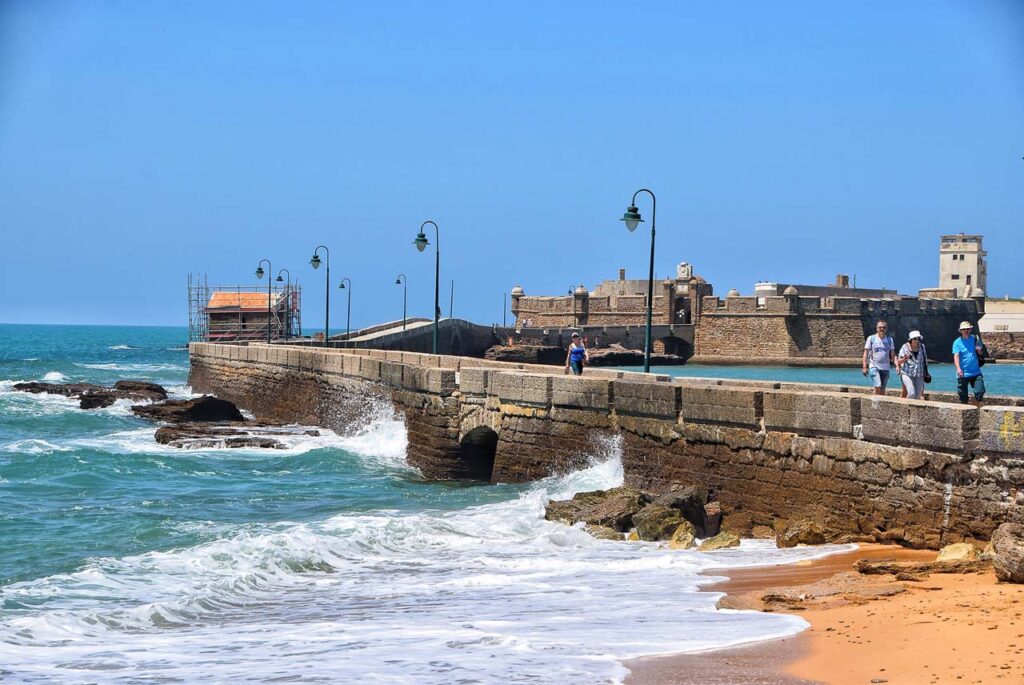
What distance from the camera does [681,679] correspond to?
24.4 ft

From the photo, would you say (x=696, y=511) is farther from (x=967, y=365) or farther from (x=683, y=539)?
(x=967, y=365)

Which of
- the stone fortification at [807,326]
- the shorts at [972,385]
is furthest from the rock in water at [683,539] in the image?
the stone fortification at [807,326]

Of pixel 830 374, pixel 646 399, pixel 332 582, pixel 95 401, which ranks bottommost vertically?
pixel 332 582

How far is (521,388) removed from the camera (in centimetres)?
1802

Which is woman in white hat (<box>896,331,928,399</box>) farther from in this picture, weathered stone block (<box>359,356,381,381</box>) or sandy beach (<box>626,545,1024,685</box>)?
weathered stone block (<box>359,356,381,381</box>)

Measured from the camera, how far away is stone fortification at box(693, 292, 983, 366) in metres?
72.6

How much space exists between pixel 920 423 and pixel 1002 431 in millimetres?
930

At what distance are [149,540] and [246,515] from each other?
2329mm

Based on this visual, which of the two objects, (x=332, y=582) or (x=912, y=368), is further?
(x=912, y=368)

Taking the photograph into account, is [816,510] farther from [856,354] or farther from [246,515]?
[856,354]

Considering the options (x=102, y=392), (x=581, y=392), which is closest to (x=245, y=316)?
(x=102, y=392)

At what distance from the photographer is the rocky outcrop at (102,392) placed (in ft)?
124

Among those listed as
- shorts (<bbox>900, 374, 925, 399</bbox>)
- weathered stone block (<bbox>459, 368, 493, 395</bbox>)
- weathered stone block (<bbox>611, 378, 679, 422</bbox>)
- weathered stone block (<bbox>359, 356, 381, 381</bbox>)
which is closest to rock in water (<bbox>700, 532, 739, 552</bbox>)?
weathered stone block (<bbox>611, 378, 679, 422</bbox>)

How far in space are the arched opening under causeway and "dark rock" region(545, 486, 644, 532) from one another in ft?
15.3
